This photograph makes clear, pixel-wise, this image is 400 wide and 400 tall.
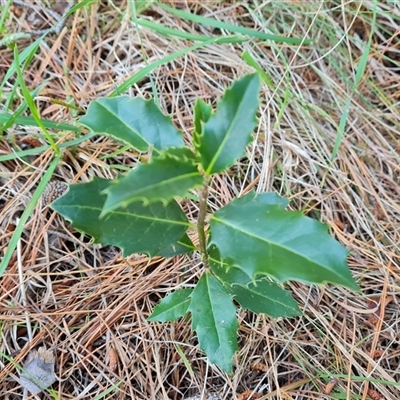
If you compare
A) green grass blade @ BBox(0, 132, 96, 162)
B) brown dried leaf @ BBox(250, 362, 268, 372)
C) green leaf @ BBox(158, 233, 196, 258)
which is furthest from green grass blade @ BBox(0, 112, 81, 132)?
brown dried leaf @ BBox(250, 362, 268, 372)

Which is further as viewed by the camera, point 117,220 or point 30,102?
point 30,102

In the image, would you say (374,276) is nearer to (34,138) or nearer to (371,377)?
(371,377)

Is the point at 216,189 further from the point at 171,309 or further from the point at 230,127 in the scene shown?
the point at 230,127

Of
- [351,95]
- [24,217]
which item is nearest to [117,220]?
[24,217]

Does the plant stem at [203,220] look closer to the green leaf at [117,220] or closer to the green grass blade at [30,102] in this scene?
the green leaf at [117,220]

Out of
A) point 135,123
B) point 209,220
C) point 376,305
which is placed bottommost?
point 376,305

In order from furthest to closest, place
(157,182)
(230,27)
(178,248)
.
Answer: (230,27) → (178,248) → (157,182)

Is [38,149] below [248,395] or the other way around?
the other way around
